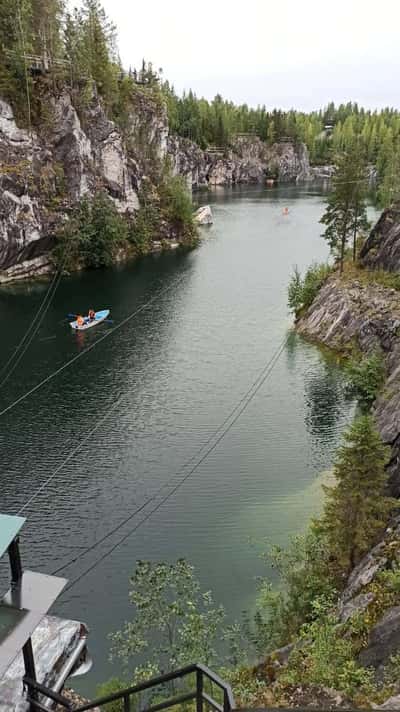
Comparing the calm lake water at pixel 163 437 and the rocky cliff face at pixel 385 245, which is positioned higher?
the rocky cliff face at pixel 385 245

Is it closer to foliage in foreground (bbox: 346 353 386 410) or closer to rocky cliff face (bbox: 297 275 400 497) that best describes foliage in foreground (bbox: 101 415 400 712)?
rocky cliff face (bbox: 297 275 400 497)

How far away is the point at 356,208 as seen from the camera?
53438 millimetres

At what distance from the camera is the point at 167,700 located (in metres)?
8.71

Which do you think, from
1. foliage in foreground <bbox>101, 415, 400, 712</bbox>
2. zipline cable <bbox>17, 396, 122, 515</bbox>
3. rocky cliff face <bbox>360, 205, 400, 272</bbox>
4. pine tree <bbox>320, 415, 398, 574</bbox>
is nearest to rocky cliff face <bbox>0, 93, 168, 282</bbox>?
zipline cable <bbox>17, 396, 122, 515</bbox>

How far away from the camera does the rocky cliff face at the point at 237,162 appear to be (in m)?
173

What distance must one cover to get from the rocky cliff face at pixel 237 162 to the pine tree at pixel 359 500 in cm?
16099

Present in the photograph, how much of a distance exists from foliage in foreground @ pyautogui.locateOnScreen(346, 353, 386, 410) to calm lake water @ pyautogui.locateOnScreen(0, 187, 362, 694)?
53.9 inches

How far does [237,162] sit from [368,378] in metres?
169

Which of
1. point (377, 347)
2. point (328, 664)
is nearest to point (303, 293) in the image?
point (377, 347)

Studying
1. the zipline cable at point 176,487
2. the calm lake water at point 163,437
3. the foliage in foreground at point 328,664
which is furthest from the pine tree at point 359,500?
the zipline cable at point 176,487

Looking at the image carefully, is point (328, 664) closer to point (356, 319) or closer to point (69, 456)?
point (69, 456)

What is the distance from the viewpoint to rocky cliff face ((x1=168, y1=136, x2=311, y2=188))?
173000mm

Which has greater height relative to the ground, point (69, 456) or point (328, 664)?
point (328, 664)

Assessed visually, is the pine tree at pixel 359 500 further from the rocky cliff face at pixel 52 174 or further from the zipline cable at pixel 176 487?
the rocky cliff face at pixel 52 174
